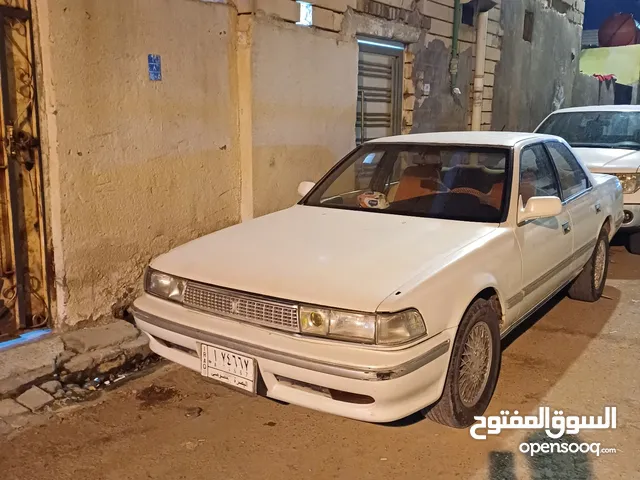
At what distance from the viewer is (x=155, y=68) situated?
4.73 meters

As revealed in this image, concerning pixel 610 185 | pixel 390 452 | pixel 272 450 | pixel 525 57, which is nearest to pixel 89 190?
pixel 272 450

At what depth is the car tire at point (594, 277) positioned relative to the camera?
5.11 metres

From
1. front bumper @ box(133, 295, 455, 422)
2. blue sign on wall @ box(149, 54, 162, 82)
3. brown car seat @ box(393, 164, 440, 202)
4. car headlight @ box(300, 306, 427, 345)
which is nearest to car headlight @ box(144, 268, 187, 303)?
front bumper @ box(133, 295, 455, 422)

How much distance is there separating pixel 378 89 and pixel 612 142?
2.99 m

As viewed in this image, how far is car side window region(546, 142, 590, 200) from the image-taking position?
451cm

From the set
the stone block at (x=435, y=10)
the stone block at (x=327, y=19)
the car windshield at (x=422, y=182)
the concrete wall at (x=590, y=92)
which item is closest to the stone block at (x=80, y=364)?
the car windshield at (x=422, y=182)

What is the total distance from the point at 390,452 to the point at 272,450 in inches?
23.2

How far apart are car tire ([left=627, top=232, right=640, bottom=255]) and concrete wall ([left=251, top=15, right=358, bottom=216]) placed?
133 inches

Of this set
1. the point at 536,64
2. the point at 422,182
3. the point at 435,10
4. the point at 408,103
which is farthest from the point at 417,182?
the point at 536,64

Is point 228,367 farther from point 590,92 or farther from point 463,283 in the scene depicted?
point 590,92

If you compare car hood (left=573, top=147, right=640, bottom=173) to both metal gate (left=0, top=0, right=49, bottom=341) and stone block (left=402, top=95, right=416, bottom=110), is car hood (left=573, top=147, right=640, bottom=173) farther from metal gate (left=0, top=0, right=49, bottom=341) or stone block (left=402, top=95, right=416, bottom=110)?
metal gate (left=0, top=0, right=49, bottom=341)

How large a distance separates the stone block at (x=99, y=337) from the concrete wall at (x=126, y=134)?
14 centimetres

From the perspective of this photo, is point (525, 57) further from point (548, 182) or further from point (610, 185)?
point (548, 182)

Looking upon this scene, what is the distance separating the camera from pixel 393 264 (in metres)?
3.00
